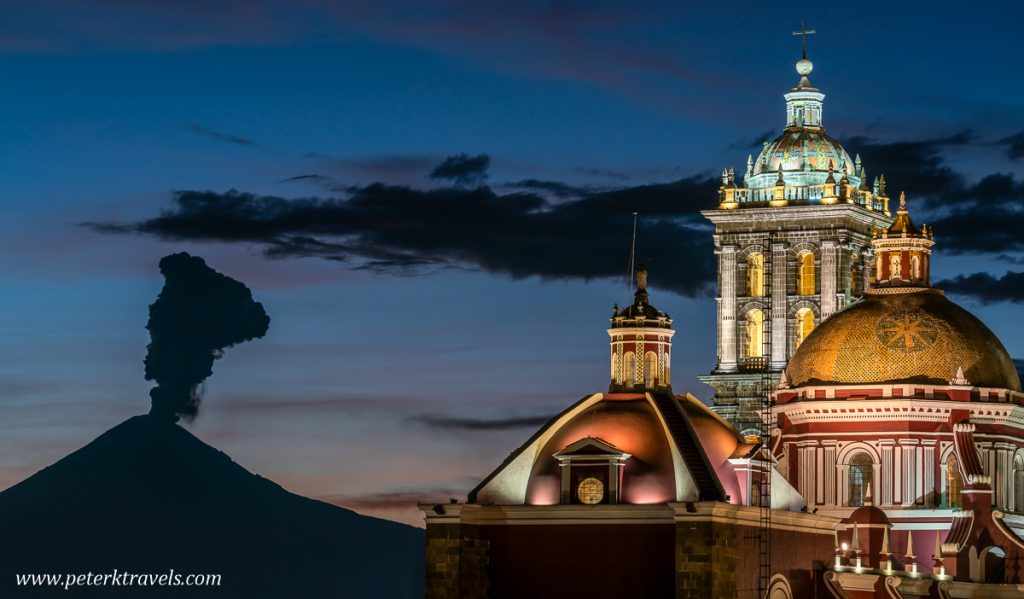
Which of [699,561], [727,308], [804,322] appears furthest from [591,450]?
[727,308]

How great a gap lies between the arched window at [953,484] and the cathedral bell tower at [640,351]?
15.2 meters

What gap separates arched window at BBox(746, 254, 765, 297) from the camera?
15300 cm

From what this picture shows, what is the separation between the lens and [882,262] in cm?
12312

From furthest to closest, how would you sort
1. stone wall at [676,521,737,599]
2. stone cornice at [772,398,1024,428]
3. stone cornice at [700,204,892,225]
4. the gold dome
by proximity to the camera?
stone cornice at [700,204,892,225]
the gold dome
stone cornice at [772,398,1024,428]
stone wall at [676,521,737,599]

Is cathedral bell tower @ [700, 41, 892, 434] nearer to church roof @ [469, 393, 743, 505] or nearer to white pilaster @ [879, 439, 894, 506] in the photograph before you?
white pilaster @ [879, 439, 894, 506]

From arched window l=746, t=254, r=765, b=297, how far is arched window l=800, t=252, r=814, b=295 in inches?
88.2

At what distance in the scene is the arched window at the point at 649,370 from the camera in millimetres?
108562

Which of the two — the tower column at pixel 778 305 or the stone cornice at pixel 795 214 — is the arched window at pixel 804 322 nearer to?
the tower column at pixel 778 305

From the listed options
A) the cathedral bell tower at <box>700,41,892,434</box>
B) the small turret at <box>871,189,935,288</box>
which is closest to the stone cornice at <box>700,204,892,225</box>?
the cathedral bell tower at <box>700,41,892,434</box>

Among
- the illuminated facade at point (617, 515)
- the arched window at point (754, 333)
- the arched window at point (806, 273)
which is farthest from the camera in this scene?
the arched window at point (754, 333)

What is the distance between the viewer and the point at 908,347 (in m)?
119

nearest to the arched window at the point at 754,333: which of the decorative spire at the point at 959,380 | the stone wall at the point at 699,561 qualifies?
the decorative spire at the point at 959,380

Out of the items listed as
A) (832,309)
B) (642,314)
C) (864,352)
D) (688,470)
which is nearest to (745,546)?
(688,470)

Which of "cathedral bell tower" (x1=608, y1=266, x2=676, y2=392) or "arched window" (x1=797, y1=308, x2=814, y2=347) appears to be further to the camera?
"arched window" (x1=797, y1=308, x2=814, y2=347)
